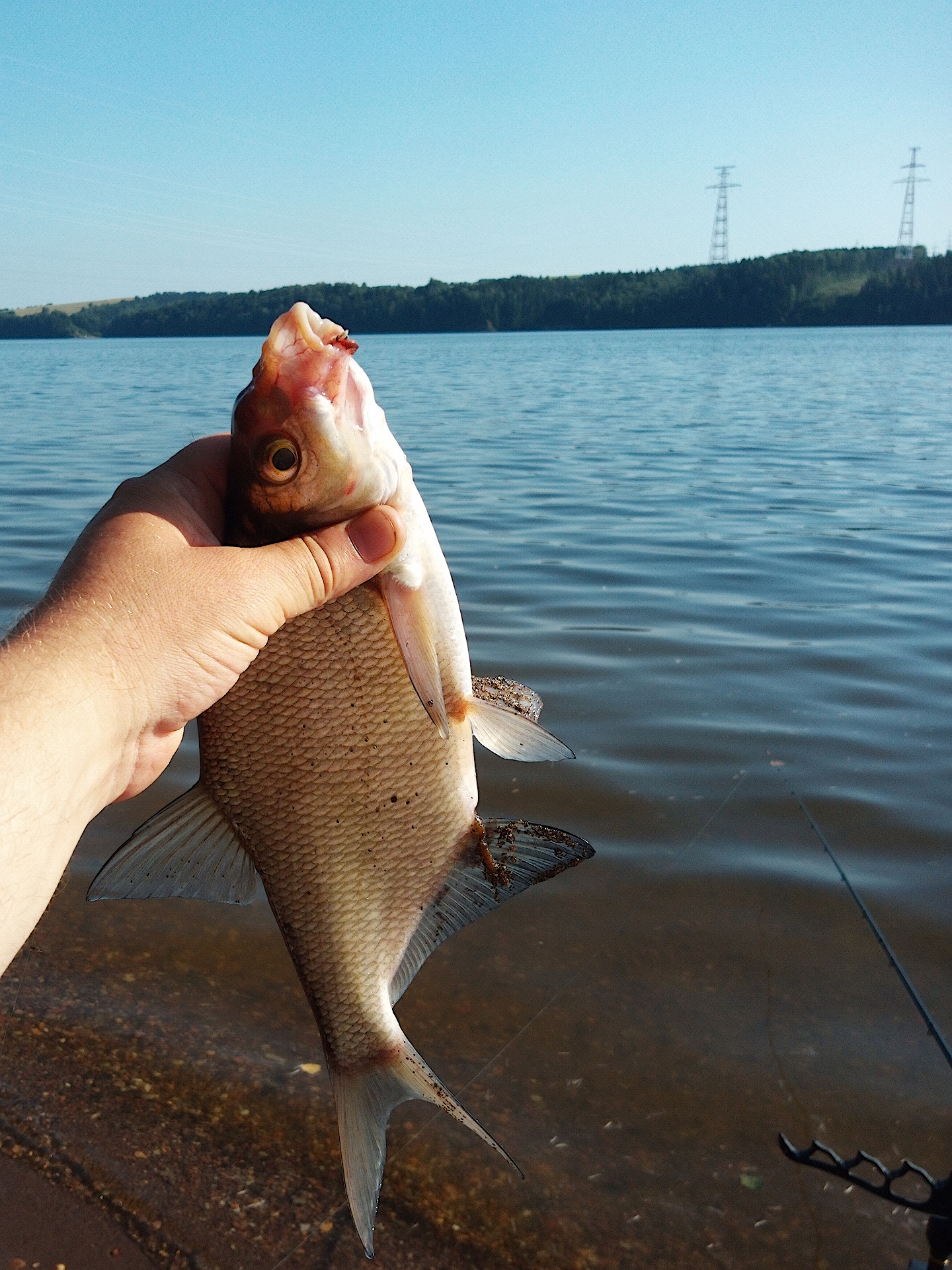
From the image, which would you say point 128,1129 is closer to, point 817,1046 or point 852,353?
point 817,1046

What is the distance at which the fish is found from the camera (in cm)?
199

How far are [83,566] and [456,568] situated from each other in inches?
315

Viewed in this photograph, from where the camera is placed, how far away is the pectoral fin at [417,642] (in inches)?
79.6

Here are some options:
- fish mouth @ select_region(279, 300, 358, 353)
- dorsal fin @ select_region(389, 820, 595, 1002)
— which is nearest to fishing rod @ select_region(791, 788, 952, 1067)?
dorsal fin @ select_region(389, 820, 595, 1002)

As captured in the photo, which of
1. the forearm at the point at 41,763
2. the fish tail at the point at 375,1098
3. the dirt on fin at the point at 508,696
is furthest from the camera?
the dirt on fin at the point at 508,696

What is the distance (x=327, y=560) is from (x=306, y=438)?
0.23 m

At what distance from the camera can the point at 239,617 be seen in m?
1.98

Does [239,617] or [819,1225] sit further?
[819,1225]

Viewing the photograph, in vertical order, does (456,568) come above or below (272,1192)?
above

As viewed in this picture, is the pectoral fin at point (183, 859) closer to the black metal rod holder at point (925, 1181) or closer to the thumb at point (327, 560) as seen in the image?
the thumb at point (327, 560)

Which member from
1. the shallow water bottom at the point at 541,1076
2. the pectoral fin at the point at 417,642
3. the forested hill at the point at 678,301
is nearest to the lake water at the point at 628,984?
the shallow water bottom at the point at 541,1076

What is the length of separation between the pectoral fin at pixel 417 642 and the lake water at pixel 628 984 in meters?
0.94

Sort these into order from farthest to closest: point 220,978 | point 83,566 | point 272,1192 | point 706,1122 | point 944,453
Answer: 1. point 944,453
2. point 220,978
3. point 706,1122
4. point 272,1192
5. point 83,566

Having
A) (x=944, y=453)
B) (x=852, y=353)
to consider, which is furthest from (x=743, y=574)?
(x=852, y=353)
